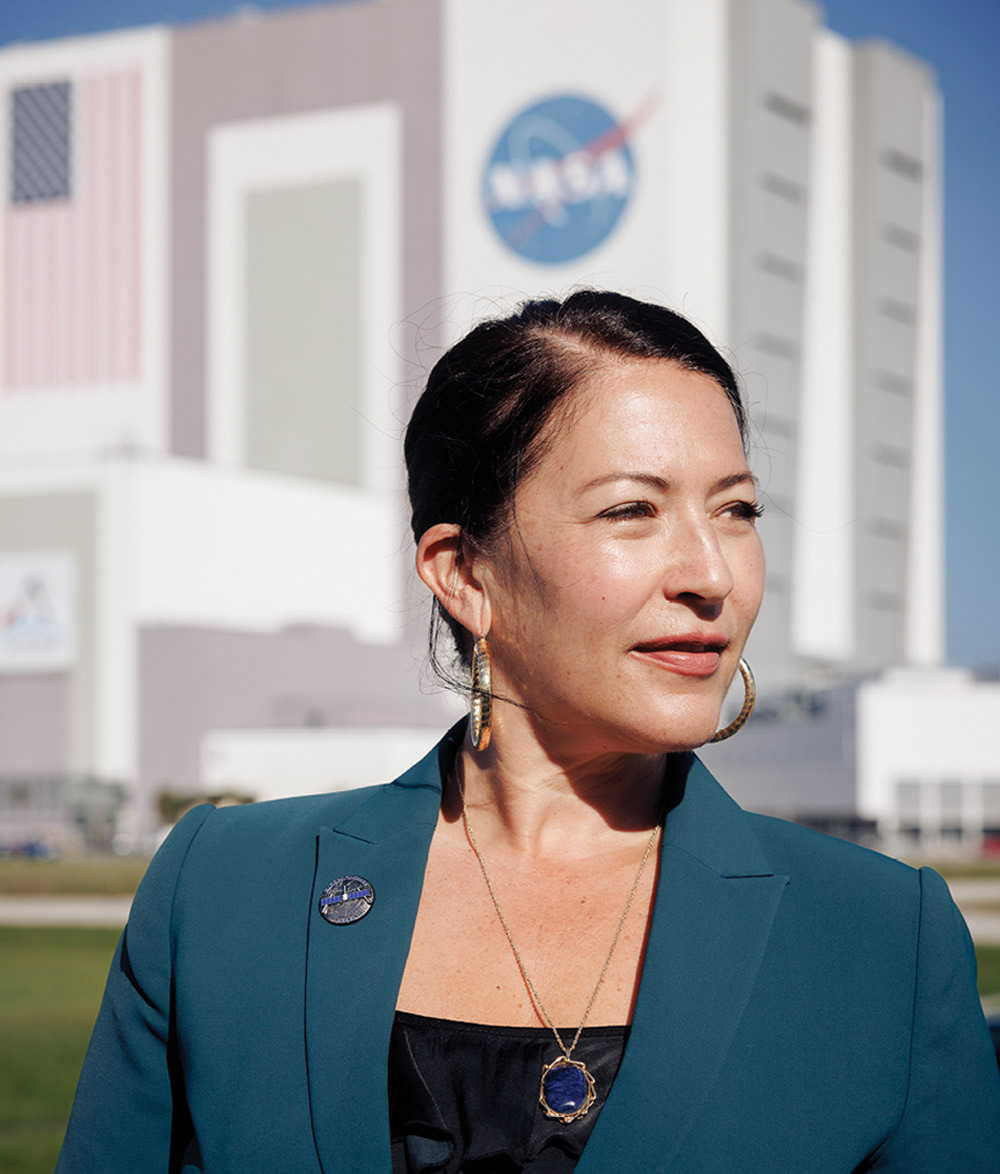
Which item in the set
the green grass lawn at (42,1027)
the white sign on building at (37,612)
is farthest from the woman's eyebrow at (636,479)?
the white sign on building at (37,612)

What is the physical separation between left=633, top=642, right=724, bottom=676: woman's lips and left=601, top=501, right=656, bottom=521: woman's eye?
0.19 m

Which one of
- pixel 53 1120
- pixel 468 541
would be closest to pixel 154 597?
pixel 53 1120

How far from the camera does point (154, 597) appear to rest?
53.1 meters

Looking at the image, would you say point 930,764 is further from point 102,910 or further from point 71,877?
point 102,910

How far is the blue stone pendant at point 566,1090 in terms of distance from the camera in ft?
7.07

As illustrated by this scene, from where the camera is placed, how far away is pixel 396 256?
215 ft

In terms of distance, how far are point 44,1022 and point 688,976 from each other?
13167 mm

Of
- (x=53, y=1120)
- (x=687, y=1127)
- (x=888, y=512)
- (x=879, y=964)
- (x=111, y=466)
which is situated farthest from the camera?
(x=888, y=512)

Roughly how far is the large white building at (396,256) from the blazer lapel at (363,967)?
51840 mm

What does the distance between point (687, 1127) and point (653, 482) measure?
878 millimetres

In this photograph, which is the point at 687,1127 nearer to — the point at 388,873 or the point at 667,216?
the point at 388,873

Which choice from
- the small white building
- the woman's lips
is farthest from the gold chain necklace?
the small white building

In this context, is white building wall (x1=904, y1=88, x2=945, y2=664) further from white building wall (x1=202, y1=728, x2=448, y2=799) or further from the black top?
the black top

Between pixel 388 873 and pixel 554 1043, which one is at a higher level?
pixel 388 873
